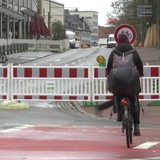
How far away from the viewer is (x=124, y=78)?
31.6ft

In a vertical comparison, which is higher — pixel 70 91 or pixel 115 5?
pixel 115 5

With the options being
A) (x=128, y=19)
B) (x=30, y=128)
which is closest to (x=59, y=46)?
(x=128, y=19)

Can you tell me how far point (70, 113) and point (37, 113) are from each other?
84 centimetres

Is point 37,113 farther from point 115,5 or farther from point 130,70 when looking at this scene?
point 115,5

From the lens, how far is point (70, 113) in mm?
15359

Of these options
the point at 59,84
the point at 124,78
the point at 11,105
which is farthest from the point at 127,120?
the point at 59,84

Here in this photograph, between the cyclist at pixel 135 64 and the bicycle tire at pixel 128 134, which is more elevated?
the cyclist at pixel 135 64

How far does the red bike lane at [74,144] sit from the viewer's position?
875 centimetres

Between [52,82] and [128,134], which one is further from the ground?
[52,82]

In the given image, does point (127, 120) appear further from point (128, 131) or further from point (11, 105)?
point (11, 105)

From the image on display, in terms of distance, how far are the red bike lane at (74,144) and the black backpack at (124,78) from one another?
0.89 meters

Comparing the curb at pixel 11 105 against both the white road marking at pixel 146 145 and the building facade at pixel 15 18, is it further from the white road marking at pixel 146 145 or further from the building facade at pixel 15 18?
the building facade at pixel 15 18

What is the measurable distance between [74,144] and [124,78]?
1.38 m

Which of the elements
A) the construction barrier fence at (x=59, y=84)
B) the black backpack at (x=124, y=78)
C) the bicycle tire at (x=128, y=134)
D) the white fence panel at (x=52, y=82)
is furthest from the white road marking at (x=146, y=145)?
the white fence panel at (x=52, y=82)
